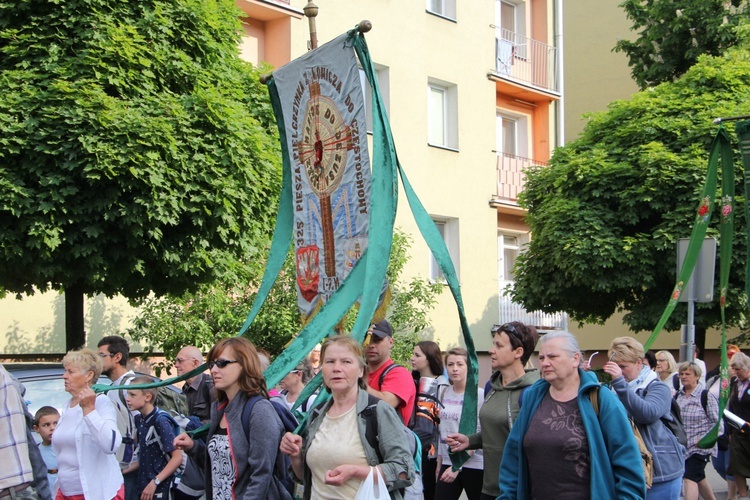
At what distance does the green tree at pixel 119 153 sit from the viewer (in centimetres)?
1094

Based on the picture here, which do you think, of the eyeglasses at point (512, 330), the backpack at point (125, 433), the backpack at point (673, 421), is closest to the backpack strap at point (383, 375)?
the eyeglasses at point (512, 330)

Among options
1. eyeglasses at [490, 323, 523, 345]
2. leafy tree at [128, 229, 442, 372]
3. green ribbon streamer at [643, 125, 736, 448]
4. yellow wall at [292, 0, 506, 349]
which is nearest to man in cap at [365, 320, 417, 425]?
eyeglasses at [490, 323, 523, 345]

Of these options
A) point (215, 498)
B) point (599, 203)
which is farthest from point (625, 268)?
point (215, 498)

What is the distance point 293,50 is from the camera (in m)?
20.6

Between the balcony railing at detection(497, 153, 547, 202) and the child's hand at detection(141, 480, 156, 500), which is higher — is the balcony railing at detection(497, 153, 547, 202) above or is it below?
above

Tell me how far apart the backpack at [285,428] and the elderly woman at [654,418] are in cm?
273

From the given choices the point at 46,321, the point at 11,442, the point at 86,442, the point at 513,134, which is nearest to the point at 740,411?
the point at 86,442

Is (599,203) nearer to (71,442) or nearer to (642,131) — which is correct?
(642,131)

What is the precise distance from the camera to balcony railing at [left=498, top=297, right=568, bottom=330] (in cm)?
2569

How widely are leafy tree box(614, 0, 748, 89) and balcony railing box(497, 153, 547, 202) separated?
431cm

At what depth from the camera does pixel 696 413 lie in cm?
1266

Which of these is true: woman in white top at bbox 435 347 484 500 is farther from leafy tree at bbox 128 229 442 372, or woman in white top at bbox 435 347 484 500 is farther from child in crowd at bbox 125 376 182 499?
leafy tree at bbox 128 229 442 372

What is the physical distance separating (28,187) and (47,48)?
5.10 ft

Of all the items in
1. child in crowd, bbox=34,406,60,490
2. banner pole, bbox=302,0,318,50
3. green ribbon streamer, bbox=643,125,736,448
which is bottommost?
child in crowd, bbox=34,406,60,490
